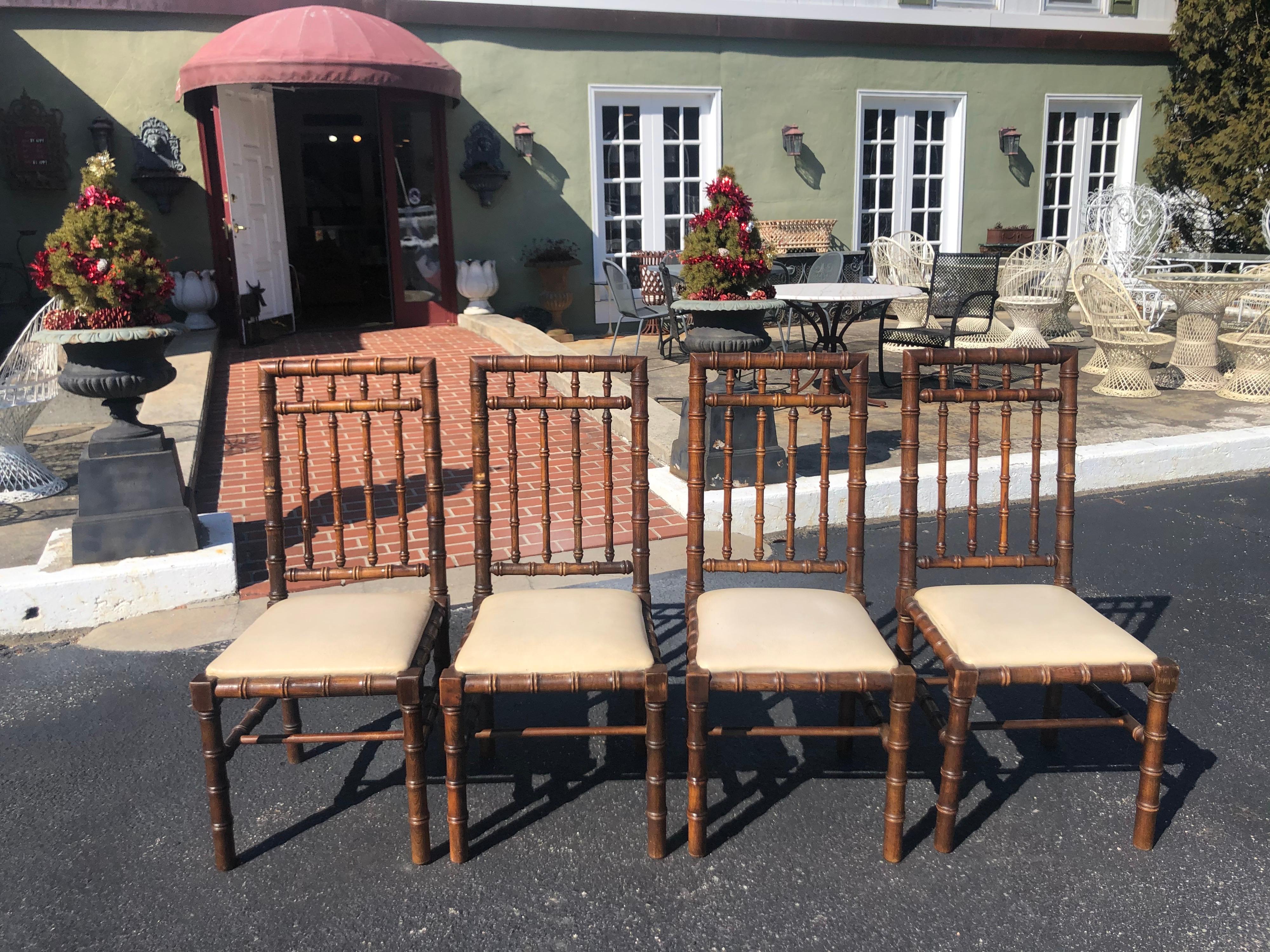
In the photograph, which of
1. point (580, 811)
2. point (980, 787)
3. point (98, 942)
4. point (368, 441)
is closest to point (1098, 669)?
point (980, 787)

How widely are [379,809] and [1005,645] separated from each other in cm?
157

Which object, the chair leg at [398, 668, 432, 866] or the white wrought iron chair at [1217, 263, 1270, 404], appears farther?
the white wrought iron chair at [1217, 263, 1270, 404]

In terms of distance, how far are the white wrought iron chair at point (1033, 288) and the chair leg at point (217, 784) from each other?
6165 millimetres

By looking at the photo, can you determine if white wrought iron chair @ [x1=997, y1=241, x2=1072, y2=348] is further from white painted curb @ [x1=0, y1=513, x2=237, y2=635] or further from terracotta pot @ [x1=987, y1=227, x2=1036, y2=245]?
white painted curb @ [x1=0, y1=513, x2=237, y2=635]

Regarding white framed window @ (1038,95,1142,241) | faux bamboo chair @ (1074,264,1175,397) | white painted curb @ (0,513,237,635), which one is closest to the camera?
white painted curb @ (0,513,237,635)

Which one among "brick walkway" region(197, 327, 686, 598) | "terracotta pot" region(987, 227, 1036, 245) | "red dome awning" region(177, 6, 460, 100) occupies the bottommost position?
"brick walkway" region(197, 327, 686, 598)

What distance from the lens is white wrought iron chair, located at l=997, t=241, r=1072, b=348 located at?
26.6ft

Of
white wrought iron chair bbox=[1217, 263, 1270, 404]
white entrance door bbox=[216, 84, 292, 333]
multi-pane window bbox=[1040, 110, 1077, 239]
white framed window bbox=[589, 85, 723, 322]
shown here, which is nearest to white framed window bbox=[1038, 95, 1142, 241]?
multi-pane window bbox=[1040, 110, 1077, 239]

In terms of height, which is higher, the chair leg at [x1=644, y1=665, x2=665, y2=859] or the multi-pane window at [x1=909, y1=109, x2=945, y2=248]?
the multi-pane window at [x1=909, y1=109, x2=945, y2=248]

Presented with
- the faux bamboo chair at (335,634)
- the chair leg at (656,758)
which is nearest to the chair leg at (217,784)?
the faux bamboo chair at (335,634)

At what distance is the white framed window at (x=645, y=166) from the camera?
9.86 metres

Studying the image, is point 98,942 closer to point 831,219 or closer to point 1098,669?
point 1098,669

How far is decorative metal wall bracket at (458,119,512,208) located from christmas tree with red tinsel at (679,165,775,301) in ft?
15.4

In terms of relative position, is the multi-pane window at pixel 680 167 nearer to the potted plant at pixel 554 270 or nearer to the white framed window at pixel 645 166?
the white framed window at pixel 645 166
